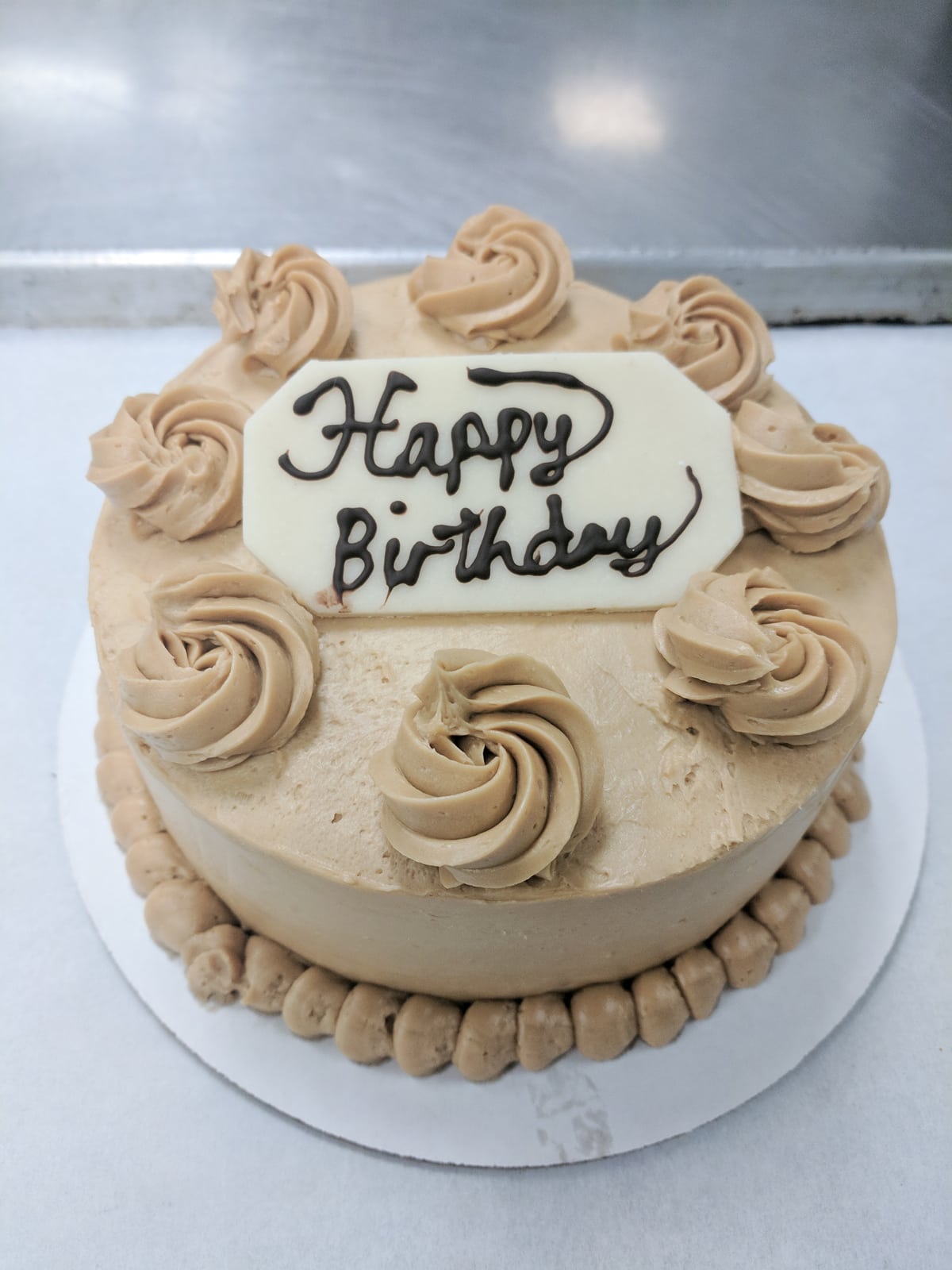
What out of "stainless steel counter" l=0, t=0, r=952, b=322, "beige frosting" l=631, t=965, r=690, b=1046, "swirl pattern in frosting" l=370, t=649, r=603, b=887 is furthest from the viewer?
"stainless steel counter" l=0, t=0, r=952, b=322

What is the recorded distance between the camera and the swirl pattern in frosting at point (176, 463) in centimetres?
219

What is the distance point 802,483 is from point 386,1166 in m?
1.70

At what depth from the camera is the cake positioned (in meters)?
1.85

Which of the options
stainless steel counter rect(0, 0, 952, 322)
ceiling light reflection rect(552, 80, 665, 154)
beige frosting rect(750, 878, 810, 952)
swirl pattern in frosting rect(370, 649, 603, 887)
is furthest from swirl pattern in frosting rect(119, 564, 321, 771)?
ceiling light reflection rect(552, 80, 665, 154)

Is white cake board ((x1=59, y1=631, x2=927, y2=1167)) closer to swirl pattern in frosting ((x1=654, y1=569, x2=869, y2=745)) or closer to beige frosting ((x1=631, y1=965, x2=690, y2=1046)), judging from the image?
beige frosting ((x1=631, y1=965, x2=690, y2=1046))

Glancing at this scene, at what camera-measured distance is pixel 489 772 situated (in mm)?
1768

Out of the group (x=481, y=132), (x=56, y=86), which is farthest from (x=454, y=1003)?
(x=56, y=86)

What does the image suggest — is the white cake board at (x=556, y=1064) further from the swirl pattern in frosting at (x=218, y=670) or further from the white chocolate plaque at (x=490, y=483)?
the white chocolate plaque at (x=490, y=483)

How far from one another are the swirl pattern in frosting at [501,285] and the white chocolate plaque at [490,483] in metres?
0.23

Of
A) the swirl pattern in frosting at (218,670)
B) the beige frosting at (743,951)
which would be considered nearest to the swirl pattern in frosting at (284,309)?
the swirl pattern in frosting at (218,670)

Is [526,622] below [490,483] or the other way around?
below

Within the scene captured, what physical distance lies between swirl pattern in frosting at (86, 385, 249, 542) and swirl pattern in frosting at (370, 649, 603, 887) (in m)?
0.71

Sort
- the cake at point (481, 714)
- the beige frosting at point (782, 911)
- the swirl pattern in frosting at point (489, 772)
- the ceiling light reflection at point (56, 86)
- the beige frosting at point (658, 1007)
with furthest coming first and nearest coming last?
1. the ceiling light reflection at point (56, 86)
2. the beige frosting at point (782, 911)
3. the beige frosting at point (658, 1007)
4. the cake at point (481, 714)
5. the swirl pattern in frosting at point (489, 772)

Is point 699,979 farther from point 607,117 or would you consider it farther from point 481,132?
point 607,117
